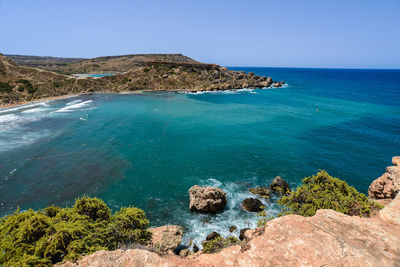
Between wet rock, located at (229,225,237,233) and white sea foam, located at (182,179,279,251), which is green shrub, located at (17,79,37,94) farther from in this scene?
wet rock, located at (229,225,237,233)

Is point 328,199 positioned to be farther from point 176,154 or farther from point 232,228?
point 176,154

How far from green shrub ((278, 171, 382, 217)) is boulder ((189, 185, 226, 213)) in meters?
6.72

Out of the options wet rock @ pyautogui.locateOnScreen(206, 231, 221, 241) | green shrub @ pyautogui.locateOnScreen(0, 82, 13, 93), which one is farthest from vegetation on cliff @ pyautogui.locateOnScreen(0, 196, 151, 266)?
green shrub @ pyautogui.locateOnScreen(0, 82, 13, 93)

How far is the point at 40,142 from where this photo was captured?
121 feet

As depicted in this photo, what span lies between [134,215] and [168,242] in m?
4.20

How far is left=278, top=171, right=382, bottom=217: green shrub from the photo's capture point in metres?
14.4

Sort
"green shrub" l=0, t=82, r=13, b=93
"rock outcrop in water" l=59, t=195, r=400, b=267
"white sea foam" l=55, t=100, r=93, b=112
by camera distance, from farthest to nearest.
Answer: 1. "green shrub" l=0, t=82, r=13, b=93
2. "white sea foam" l=55, t=100, r=93, b=112
3. "rock outcrop in water" l=59, t=195, r=400, b=267

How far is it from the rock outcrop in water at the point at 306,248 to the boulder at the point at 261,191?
11.6 metres

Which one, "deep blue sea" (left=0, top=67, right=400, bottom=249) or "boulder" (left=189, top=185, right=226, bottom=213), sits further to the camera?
"deep blue sea" (left=0, top=67, right=400, bottom=249)

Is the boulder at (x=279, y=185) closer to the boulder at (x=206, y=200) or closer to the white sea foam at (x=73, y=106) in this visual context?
the boulder at (x=206, y=200)

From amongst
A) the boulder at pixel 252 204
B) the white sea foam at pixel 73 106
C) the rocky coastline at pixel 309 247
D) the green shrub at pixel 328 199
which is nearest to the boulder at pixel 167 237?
the rocky coastline at pixel 309 247

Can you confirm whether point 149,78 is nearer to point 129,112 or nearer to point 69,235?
point 129,112

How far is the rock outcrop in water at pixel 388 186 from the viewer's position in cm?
1700

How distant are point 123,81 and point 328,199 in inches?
4156
